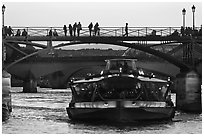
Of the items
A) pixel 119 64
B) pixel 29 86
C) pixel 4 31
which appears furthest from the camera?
pixel 29 86

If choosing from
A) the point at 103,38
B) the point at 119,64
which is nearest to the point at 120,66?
the point at 119,64

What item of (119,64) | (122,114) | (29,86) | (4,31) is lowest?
(29,86)

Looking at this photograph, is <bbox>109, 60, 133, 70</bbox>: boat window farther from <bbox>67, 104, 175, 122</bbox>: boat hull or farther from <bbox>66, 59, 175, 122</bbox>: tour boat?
<bbox>67, 104, 175, 122</bbox>: boat hull

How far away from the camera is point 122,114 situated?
3516cm

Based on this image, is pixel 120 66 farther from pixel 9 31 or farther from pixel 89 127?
pixel 9 31

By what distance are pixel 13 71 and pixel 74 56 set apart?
279 inches

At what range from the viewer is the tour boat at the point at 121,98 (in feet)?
116

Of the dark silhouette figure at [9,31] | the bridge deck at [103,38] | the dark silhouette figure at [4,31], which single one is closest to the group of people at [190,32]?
the bridge deck at [103,38]

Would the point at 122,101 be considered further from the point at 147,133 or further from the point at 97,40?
the point at 97,40

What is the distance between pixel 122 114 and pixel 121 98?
1036mm

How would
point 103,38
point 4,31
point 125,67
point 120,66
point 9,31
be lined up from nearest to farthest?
1. point 125,67
2. point 120,66
3. point 4,31
4. point 9,31
5. point 103,38

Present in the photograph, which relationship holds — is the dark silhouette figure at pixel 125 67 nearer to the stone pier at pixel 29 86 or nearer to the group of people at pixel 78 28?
the group of people at pixel 78 28

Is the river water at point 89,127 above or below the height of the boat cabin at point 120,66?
below

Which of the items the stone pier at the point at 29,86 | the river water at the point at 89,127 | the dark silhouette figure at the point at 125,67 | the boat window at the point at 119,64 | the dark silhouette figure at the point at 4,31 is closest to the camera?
the river water at the point at 89,127
